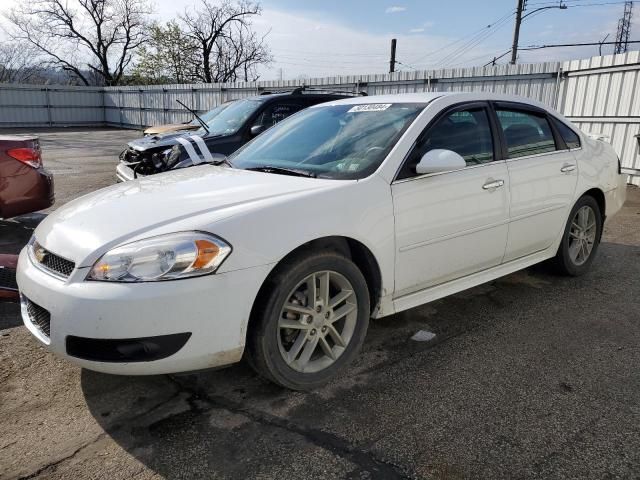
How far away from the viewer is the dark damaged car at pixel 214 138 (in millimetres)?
6371

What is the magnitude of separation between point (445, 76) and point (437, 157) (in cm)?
1161

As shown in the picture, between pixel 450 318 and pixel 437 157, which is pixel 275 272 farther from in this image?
pixel 450 318

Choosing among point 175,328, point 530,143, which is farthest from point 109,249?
point 530,143

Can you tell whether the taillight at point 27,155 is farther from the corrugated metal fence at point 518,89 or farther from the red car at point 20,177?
the corrugated metal fence at point 518,89

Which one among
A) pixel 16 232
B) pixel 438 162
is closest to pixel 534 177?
pixel 438 162

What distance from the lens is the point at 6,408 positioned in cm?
265

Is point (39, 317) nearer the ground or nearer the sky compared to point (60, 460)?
nearer the sky

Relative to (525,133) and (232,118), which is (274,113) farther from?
(525,133)

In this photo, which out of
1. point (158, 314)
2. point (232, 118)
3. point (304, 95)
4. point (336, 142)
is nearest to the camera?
point (158, 314)

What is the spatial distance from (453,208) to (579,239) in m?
2.01

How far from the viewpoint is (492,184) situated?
354cm

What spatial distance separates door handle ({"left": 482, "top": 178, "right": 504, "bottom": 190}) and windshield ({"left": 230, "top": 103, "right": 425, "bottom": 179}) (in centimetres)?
70

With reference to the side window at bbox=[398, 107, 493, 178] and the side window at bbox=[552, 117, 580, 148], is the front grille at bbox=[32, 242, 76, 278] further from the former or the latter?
the side window at bbox=[552, 117, 580, 148]

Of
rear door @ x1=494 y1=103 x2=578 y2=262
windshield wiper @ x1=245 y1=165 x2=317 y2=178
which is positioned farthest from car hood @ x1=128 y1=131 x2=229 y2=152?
rear door @ x1=494 y1=103 x2=578 y2=262
